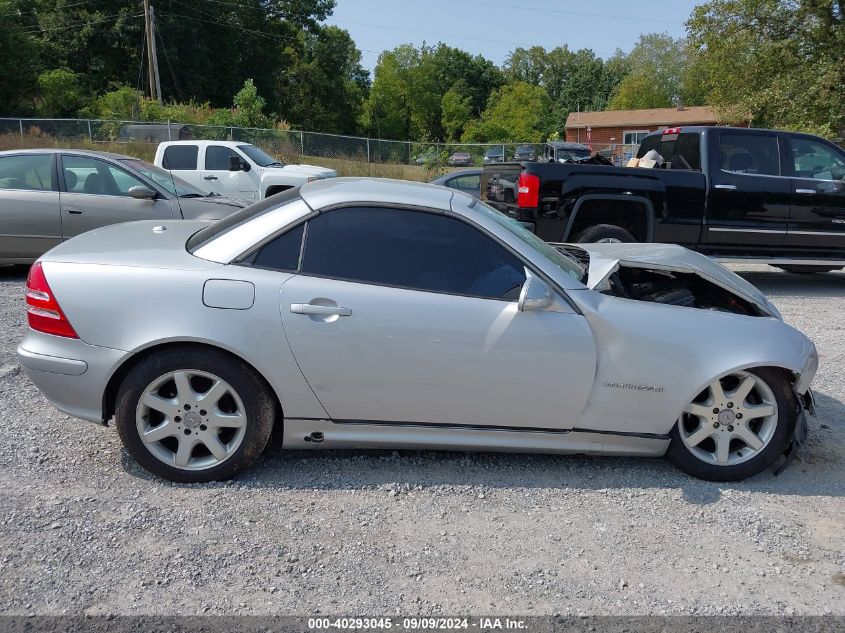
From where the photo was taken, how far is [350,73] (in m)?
84.1

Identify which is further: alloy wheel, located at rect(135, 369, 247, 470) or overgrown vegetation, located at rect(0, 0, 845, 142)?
overgrown vegetation, located at rect(0, 0, 845, 142)

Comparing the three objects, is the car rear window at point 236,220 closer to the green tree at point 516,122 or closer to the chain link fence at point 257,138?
the chain link fence at point 257,138

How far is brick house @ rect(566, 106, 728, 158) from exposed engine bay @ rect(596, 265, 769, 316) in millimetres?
52621

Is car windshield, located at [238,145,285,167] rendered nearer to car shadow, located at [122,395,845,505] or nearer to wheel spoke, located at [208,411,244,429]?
car shadow, located at [122,395,845,505]

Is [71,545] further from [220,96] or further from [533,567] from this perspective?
[220,96]

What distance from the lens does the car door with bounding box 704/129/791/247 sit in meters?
8.53

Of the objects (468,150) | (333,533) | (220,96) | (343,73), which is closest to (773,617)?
(333,533)

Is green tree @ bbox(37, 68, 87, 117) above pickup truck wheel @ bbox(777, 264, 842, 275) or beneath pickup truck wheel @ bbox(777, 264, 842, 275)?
above

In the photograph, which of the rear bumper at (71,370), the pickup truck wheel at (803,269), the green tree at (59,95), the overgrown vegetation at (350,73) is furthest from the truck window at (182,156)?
the green tree at (59,95)

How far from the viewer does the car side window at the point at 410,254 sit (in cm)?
360

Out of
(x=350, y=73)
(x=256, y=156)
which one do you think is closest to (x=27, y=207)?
(x=256, y=156)

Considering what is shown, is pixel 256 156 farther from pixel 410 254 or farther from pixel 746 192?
pixel 410 254

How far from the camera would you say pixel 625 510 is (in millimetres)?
3516

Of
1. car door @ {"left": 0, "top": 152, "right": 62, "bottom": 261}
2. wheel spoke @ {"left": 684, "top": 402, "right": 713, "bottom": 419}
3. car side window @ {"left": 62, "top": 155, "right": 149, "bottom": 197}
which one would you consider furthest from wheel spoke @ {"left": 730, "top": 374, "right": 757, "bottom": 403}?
car door @ {"left": 0, "top": 152, "right": 62, "bottom": 261}
